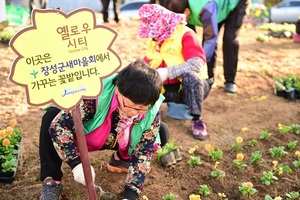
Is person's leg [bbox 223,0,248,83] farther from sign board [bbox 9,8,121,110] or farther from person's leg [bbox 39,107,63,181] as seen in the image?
sign board [bbox 9,8,121,110]

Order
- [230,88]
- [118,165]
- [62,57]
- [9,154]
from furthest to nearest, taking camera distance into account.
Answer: [230,88] < [118,165] < [9,154] < [62,57]

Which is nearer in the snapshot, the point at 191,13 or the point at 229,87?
the point at 191,13

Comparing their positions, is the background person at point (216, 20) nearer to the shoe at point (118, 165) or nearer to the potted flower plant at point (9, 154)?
the shoe at point (118, 165)

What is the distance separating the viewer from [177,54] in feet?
10.6

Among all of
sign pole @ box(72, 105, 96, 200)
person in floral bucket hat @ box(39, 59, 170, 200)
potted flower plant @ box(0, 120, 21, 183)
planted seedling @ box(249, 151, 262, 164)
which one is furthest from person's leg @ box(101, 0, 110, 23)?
sign pole @ box(72, 105, 96, 200)

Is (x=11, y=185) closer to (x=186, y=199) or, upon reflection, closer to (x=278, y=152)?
(x=186, y=199)

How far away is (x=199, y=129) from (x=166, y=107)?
721 mm

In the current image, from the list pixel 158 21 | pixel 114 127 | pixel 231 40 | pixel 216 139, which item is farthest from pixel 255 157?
pixel 231 40

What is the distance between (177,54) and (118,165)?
3.49 feet

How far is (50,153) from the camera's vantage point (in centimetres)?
217

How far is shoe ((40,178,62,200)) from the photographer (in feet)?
6.98

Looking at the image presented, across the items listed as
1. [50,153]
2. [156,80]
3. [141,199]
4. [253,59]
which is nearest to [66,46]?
[156,80]

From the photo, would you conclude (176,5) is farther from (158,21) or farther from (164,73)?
(164,73)

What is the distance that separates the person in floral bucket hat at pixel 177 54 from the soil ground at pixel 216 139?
1.14 feet
